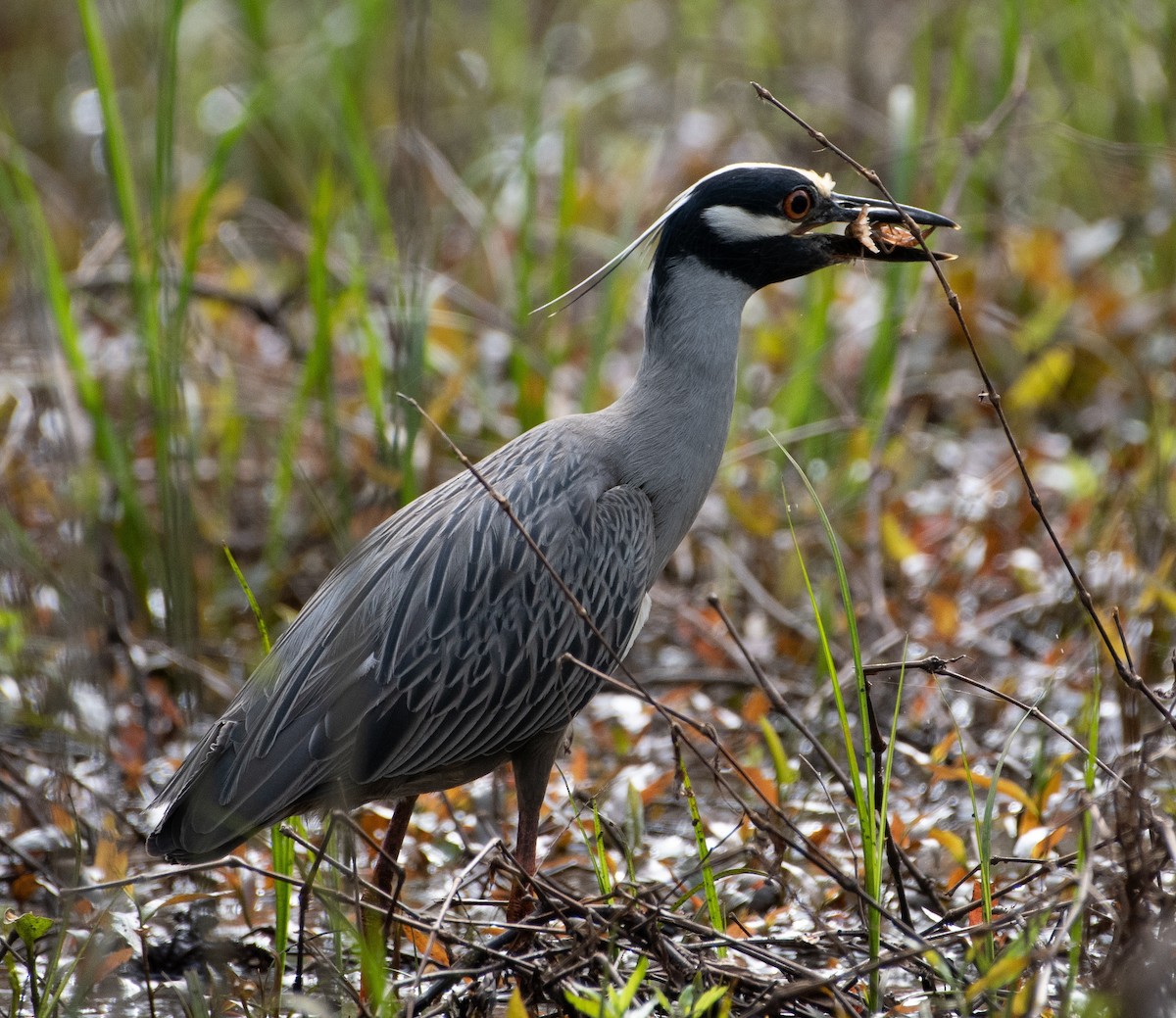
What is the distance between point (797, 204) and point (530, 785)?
1.64 metres

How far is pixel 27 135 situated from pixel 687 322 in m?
6.77

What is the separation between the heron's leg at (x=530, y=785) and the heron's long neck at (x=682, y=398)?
557 millimetres

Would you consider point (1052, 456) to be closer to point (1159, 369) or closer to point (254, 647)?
point (1159, 369)

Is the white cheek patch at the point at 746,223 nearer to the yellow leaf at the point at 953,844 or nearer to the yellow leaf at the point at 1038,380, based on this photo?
the yellow leaf at the point at 953,844

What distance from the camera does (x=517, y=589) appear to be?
144 inches

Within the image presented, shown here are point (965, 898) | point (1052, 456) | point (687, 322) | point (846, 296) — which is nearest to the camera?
point (965, 898)

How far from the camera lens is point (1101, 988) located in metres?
2.59

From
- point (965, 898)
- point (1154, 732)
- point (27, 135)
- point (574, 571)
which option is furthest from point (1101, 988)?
point (27, 135)

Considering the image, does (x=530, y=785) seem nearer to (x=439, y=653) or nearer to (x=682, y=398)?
(x=439, y=653)

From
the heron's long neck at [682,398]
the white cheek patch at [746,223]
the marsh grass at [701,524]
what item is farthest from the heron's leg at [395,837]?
the white cheek patch at [746,223]

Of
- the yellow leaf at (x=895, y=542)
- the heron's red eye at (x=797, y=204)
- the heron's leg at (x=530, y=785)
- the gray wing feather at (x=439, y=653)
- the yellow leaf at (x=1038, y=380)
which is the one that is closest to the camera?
the gray wing feather at (x=439, y=653)

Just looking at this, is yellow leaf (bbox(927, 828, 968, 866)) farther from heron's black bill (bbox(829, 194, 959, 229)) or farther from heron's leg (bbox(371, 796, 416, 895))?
heron's black bill (bbox(829, 194, 959, 229))

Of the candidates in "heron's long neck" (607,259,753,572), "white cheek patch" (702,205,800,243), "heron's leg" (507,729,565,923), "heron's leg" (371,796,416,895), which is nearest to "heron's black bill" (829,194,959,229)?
"white cheek patch" (702,205,800,243)

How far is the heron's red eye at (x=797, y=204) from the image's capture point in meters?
3.79
